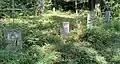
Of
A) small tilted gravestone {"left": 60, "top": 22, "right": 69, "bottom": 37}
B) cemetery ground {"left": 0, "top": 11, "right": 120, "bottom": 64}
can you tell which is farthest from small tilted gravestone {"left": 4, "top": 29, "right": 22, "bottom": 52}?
small tilted gravestone {"left": 60, "top": 22, "right": 69, "bottom": 37}

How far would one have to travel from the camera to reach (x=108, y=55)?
6906mm

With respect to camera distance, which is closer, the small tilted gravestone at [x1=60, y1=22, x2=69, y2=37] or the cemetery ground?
the cemetery ground

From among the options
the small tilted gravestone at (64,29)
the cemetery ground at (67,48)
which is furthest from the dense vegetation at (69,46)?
the small tilted gravestone at (64,29)

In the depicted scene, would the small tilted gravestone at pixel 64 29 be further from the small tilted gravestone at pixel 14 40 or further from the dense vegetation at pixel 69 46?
the small tilted gravestone at pixel 14 40

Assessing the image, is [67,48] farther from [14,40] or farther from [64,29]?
[14,40]

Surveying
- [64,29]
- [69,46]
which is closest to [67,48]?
[69,46]

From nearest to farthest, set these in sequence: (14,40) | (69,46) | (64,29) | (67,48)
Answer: (14,40) < (67,48) < (69,46) < (64,29)

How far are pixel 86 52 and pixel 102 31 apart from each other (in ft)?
6.03

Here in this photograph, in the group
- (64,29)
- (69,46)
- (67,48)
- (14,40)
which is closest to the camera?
(14,40)

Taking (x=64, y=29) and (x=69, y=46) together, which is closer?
(x=69, y=46)

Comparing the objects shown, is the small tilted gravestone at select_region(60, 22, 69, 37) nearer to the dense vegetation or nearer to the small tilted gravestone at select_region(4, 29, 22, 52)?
the dense vegetation

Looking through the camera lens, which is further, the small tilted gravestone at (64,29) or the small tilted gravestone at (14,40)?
the small tilted gravestone at (64,29)

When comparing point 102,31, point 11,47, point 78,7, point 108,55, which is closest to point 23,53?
point 11,47

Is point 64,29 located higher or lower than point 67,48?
higher
